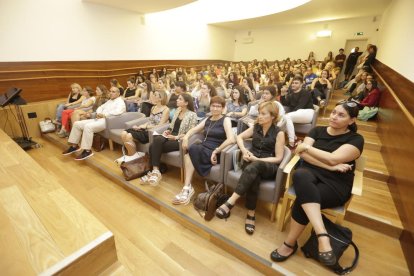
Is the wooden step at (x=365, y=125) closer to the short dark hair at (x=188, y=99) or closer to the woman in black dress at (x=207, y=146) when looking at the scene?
the woman in black dress at (x=207, y=146)

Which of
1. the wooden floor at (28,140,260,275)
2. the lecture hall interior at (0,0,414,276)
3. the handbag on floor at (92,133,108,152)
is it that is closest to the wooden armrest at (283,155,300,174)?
the lecture hall interior at (0,0,414,276)

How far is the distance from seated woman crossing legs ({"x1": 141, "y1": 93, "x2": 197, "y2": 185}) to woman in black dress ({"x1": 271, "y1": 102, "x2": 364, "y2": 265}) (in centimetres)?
132

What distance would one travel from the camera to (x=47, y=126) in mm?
3949

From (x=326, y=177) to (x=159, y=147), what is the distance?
5.33 feet

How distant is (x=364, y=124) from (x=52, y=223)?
3.96 m

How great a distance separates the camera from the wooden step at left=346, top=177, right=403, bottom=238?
1.63 m

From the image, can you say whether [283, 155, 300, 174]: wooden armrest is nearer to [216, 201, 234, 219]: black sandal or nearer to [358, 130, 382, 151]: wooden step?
[216, 201, 234, 219]: black sandal

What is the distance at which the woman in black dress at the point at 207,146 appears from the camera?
6.56 feet

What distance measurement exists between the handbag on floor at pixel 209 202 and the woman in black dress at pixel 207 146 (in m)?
0.19

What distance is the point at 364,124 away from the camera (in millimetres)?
3182

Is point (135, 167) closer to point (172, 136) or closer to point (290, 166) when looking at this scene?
point (172, 136)

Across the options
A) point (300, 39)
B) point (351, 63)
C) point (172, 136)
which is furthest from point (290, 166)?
point (300, 39)

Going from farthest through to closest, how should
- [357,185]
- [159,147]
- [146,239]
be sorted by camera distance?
1. [159,147]
2. [146,239]
3. [357,185]

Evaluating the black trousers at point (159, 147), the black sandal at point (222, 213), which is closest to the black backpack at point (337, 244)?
the black sandal at point (222, 213)
